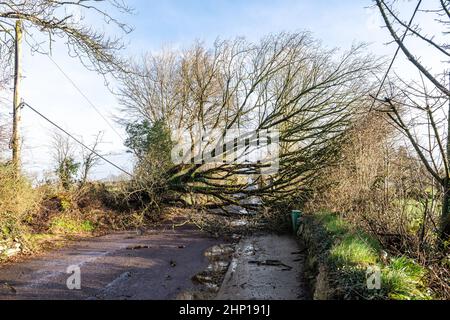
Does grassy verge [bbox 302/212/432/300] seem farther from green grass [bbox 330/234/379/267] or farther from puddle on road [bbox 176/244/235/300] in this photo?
puddle on road [bbox 176/244/235/300]

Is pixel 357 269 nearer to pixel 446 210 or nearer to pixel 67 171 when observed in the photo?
pixel 446 210

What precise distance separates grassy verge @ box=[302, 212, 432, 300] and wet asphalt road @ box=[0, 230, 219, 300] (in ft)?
8.10

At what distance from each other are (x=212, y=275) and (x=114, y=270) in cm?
209

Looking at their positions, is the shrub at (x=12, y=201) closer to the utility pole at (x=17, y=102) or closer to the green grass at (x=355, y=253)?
the utility pole at (x=17, y=102)

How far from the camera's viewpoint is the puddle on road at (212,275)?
5834 mm

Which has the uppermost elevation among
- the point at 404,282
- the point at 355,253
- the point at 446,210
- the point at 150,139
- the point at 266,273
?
the point at 150,139

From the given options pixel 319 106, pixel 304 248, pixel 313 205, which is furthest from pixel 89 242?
pixel 319 106

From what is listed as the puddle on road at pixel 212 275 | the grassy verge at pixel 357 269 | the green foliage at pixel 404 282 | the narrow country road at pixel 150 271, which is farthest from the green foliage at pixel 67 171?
the green foliage at pixel 404 282

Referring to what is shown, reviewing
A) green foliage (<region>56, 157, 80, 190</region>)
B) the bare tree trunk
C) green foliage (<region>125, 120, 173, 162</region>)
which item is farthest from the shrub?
the bare tree trunk

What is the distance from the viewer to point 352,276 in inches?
179

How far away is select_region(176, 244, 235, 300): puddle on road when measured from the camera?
5.83 meters

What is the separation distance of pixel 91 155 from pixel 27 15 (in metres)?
9.68

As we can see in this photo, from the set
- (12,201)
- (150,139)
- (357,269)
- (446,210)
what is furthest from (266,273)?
(150,139)

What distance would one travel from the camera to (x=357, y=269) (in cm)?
468
